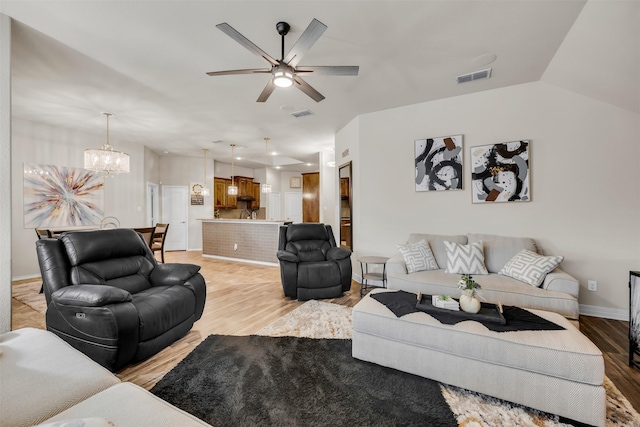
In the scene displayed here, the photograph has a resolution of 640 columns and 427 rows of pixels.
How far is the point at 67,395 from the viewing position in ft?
3.38

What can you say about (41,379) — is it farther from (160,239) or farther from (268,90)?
(160,239)

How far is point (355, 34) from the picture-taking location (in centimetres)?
244

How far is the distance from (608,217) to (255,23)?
430 cm

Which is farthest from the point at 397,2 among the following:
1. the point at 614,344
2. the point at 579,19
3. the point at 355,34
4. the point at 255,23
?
the point at 614,344

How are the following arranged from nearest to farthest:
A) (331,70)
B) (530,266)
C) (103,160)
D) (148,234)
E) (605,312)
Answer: (331,70) → (530,266) → (605,312) → (103,160) → (148,234)

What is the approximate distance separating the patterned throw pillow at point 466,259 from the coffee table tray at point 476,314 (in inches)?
36.0

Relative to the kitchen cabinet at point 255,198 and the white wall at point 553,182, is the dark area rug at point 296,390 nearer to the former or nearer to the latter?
the white wall at point 553,182

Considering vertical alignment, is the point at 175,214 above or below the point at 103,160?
below

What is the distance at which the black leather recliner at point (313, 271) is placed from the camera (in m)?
3.59

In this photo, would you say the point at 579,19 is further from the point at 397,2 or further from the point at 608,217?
the point at 608,217

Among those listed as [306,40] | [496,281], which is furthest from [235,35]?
[496,281]

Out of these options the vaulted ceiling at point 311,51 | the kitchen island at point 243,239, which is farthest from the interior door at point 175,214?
the vaulted ceiling at point 311,51

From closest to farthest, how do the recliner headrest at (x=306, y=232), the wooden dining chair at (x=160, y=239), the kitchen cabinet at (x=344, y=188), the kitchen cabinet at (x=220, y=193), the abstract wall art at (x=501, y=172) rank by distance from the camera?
the abstract wall art at (x=501, y=172) → the recliner headrest at (x=306, y=232) → the kitchen cabinet at (x=344, y=188) → the wooden dining chair at (x=160, y=239) → the kitchen cabinet at (x=220, y=193)

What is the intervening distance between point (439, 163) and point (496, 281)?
1797 millimetres
